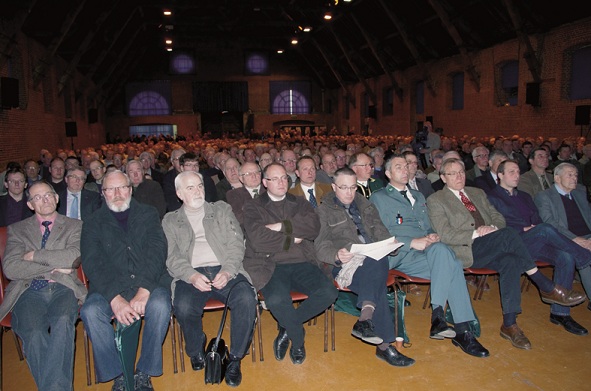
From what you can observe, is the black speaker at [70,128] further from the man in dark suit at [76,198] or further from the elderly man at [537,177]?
the elderly man at [537,177]

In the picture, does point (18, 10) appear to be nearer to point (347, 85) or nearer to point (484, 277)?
point (484, 277)

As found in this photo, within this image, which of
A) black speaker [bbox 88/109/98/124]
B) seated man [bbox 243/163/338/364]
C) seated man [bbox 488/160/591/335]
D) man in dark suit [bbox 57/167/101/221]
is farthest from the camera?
black speaker [bbox 88/109/98/124]

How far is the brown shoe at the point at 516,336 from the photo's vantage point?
12.4ft

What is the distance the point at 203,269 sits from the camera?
12.3 feet

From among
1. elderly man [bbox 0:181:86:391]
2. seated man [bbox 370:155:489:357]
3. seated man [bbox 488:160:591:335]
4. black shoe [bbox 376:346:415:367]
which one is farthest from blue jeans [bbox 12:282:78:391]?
seated man [bbox 488:160:591:335]

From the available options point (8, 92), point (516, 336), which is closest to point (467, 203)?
point (516, 336)

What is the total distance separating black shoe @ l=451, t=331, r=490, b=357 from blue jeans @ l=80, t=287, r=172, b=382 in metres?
2.41

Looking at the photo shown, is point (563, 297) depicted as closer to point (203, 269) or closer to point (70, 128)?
point (203, 269)

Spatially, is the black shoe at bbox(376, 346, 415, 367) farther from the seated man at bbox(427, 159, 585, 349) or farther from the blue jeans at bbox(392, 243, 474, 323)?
the seated man at bbox(427, 159, 585, 349)

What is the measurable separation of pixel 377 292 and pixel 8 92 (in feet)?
36.1

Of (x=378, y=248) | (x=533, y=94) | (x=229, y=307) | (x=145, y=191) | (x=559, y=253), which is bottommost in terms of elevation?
(x=229, y=307)

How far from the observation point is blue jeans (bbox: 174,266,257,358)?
3424mm

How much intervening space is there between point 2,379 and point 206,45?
103 feet

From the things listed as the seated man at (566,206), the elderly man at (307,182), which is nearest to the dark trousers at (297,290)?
the elderly man at (307,182)
